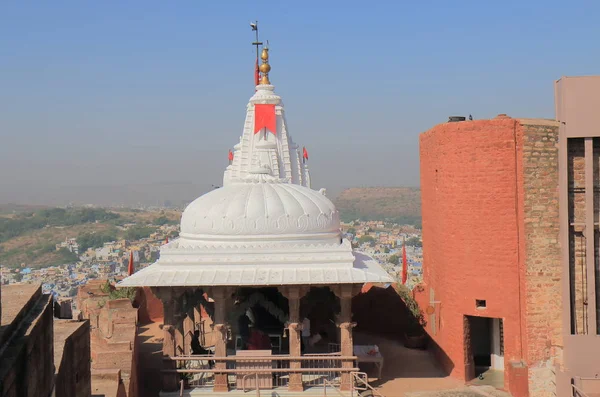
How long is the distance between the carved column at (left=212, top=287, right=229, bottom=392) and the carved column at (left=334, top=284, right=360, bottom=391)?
2180 mm

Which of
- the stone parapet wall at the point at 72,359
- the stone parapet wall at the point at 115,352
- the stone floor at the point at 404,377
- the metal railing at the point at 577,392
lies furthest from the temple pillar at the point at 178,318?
the metal railing at the point at 577,392

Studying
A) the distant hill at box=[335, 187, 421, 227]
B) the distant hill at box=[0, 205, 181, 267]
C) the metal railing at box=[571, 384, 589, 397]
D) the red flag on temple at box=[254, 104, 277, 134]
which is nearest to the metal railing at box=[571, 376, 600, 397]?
the metal railing at box=[571, 384, 589, 397]

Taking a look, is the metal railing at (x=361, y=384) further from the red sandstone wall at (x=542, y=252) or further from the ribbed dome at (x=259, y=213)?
the red sandstone wall at (x=542, y=252)

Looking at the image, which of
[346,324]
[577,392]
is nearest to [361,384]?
[346,324]

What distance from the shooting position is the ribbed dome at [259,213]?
12.6m

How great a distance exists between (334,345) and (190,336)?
3242mm

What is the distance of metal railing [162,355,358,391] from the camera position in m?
11.5

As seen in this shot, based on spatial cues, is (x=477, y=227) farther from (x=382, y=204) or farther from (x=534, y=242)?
(x=382, y=204)

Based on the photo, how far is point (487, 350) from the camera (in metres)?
→ 15.1

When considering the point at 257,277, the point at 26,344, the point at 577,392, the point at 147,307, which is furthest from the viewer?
the point at 147,307

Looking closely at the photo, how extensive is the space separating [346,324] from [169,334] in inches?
135

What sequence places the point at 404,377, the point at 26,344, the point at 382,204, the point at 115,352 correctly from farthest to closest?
1. the point at 382,204
2. the point at 404,377
3. the point at 115,352
4. the point at 26,344

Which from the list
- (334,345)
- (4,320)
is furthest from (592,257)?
(4,320)

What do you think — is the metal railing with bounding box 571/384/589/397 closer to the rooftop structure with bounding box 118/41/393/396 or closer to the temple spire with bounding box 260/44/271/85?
the rooftop structure with bounding box 118/41/393/396
